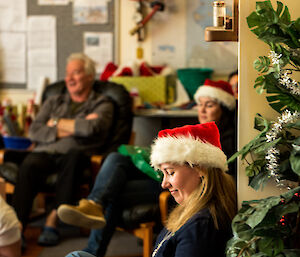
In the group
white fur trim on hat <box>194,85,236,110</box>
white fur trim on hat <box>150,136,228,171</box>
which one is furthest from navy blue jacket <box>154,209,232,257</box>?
white fur trim on hat <box>194,85,236,110</box>

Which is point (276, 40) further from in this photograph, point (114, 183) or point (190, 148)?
point (114, 183)

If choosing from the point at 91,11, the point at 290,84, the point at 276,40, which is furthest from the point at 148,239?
the point at 91,11

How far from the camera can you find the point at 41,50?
16.7ft

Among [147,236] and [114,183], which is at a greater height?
[114,183]

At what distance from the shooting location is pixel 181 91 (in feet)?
15.6

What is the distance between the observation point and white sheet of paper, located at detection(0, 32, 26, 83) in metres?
5.10

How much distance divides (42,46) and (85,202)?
7.53 ft

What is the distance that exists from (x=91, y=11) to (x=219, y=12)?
3.07m

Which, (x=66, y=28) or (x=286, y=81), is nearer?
(x=286, y=81)

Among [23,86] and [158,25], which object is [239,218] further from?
[23,86]

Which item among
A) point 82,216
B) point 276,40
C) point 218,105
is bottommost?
point 82,216

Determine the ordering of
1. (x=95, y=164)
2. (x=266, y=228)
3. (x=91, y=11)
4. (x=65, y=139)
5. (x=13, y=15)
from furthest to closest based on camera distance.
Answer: (x=13, y=15) → (x=91, y=11) → (x=65, y=139) → (x=95, y=164) → (x=266, y=228)

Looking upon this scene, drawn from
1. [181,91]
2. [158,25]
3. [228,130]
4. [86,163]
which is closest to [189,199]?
[228,130]

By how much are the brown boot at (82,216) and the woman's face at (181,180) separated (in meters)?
1.21
